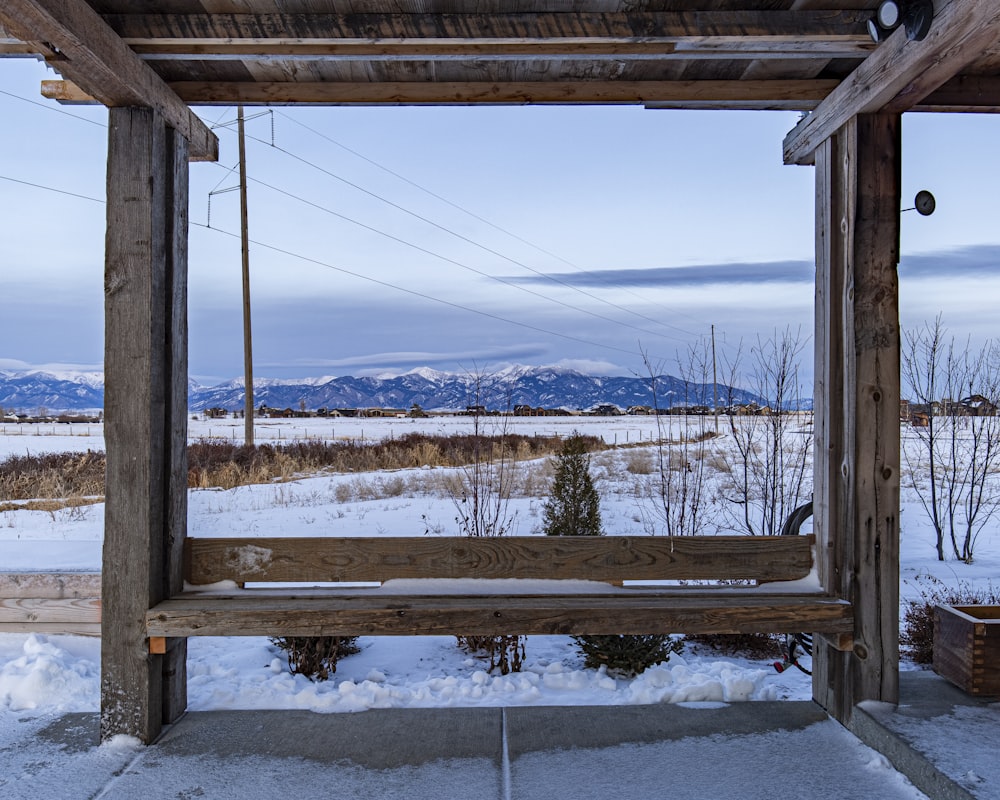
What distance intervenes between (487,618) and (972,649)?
74.8 inches

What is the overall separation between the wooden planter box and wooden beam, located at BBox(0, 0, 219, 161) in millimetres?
3742

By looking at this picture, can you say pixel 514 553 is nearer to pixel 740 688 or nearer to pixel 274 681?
pixel 740 688

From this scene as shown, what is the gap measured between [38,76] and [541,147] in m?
12.4

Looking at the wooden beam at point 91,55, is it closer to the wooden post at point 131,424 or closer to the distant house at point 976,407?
the wooden post at point 131,424

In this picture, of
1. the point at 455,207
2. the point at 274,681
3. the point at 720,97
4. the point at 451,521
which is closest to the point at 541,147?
the point at 451,521

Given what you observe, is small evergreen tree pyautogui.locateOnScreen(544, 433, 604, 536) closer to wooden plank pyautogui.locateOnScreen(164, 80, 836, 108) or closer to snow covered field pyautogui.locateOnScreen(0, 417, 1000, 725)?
snow covered field pyautogui.locateOnScreen(0, 417, 1000, 725)

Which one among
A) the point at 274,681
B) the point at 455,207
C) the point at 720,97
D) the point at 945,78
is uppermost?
the point at 455,207

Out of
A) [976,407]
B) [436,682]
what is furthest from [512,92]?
[976,407]

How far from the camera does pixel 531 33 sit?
2.32 m

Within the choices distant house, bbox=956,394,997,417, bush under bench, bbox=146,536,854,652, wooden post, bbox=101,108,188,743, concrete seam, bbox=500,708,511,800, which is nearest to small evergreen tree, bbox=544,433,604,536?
bush under bench, bbox=146,536,854,652

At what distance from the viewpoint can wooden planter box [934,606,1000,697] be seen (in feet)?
8.36

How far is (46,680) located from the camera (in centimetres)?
296

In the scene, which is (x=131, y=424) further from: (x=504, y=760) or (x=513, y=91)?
(x=513, y=91)

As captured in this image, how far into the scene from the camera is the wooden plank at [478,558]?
2752mm
